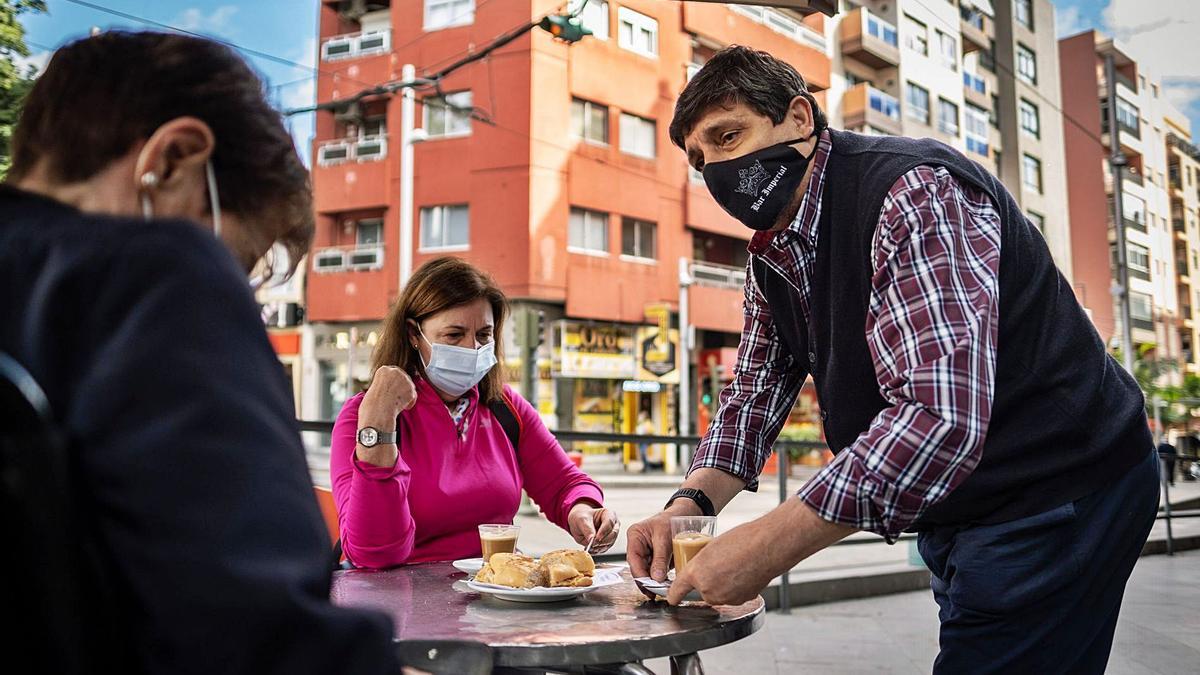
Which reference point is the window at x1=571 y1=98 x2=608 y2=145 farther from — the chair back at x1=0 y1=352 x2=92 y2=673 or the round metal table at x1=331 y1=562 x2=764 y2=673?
the chair back at x1=0 y1=352 x2=92 y2=673

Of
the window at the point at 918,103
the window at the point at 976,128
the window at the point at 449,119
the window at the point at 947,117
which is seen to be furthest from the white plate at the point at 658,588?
the window at the point at 976,128

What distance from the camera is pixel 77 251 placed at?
0.60 m

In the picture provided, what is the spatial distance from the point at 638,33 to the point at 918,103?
10499 millimetres

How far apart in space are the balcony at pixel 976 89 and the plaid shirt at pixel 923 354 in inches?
1127

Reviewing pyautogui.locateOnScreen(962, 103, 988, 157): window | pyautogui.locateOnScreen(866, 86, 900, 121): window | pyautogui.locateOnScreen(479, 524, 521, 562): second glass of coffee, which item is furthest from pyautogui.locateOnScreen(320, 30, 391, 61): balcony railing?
pyautogui.locateOnScreen(479, 524, 521, 562): second glass of coffee

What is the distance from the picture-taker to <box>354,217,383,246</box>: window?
19.3m

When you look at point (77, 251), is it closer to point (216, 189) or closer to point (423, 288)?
point (216, 189)

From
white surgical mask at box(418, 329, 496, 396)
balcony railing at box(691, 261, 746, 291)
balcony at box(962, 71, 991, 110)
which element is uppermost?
balcony at box(962, 71, 991, 110)

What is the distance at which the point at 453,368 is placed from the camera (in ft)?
7.88

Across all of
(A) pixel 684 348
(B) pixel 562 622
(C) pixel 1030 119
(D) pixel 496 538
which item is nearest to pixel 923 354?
(B) pixel 562 622

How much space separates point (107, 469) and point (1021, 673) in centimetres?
135

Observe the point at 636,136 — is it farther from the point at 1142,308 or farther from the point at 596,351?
the point at 1142,308

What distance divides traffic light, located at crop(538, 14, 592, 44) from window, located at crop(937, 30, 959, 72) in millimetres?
20496

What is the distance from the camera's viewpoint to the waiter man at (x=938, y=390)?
47.7 inches
